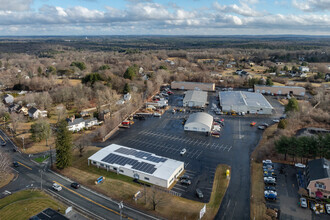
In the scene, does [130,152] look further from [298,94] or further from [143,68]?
[143,68]

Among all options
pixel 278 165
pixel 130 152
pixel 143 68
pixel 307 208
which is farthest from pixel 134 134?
pixel 143 68

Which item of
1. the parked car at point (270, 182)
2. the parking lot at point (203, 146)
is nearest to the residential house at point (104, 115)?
the parking lot at point (203, 146)

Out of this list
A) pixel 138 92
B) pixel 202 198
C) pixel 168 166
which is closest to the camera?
pixel 202 198

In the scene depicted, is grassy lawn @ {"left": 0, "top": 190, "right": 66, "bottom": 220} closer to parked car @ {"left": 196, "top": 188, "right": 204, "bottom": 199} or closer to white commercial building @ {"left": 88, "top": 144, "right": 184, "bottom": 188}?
white commercial building @ {"left": 88, "top": 144, "right": 184, "bottom": 188}

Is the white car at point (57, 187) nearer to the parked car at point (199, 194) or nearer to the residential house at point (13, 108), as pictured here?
the parked car at point (199, 194)

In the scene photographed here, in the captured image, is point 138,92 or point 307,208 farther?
point 138,92

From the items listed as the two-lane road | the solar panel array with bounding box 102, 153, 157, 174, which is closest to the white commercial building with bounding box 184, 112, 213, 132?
the solar panel array with bounding box 102, 153, 157, 174
